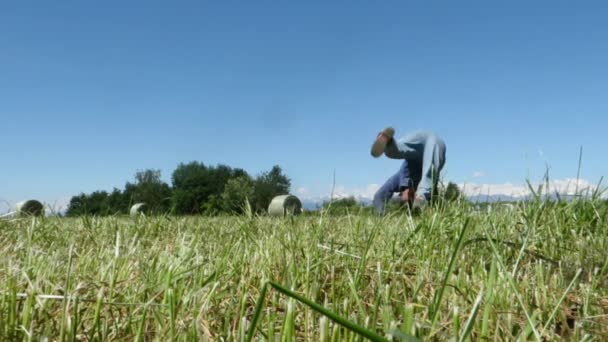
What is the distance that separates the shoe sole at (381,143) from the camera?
8969mm

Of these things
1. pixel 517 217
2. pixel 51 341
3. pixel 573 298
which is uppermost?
pixel 517 217

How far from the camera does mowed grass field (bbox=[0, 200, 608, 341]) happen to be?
1.15m

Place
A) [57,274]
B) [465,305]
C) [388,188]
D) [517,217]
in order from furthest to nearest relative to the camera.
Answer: [388,188], [517,217], [57,274], [465,305]

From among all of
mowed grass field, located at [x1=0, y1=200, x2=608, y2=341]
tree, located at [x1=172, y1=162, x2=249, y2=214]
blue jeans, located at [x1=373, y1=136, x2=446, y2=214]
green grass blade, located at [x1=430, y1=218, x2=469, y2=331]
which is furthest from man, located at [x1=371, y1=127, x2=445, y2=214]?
tree, located at [x1=172, y1=162, x2=249, y2=214]

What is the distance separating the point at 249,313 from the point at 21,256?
48.2 inches

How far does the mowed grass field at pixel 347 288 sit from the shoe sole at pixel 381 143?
247 inches

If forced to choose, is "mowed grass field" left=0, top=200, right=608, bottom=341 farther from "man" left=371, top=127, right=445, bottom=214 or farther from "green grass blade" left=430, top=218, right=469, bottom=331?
"man" left=371, top=127, right=445, bottom=214

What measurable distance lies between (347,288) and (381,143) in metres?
7.43

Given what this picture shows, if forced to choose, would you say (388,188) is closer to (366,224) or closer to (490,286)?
(366,224)

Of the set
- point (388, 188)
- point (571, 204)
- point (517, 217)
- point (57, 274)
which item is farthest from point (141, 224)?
point (388, 188)

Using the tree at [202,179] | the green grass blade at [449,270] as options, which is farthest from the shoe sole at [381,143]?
the tree at [202,179]

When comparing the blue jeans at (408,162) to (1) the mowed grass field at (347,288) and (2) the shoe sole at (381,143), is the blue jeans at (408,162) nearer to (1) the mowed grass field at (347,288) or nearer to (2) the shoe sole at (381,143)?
(2) the shoe sole at (381,143)

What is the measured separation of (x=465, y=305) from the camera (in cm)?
139

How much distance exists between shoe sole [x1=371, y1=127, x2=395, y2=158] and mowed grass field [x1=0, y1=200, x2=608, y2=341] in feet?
20.6
